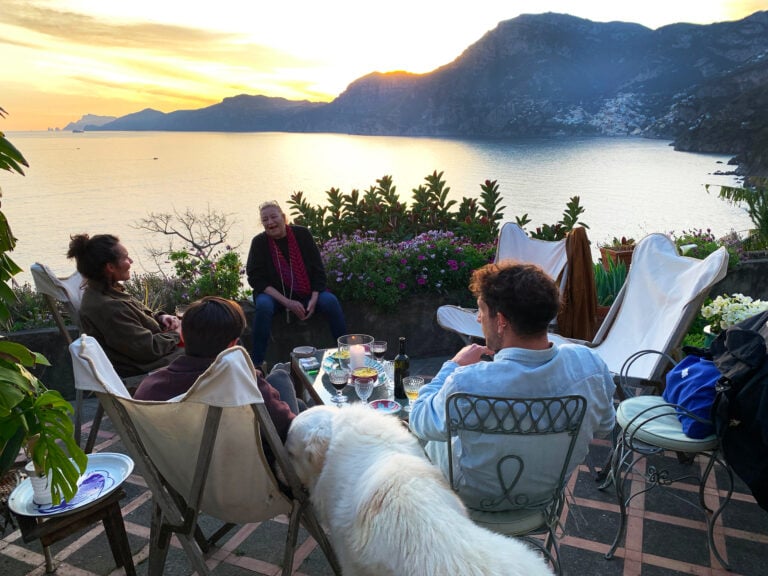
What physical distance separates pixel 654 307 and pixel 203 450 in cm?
341

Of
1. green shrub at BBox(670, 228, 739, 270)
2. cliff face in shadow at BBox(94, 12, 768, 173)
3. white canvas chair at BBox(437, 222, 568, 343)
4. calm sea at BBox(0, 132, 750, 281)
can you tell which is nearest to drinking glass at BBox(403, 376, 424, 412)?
white canvas chair at BBox(437, 222, 568, 343)

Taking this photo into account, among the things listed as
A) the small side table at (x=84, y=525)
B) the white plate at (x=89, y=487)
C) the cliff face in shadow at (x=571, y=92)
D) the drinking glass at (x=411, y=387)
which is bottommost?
the small side table at (x=84, y=525)

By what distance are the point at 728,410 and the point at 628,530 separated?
79cm

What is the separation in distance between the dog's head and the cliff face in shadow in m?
24.1

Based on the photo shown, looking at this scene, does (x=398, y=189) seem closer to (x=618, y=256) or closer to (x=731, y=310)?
(x=618, y=256)

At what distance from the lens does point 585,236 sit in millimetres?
4020

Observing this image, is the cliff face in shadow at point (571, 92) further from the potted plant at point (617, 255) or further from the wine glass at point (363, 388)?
the wine glass at point (363, 388)

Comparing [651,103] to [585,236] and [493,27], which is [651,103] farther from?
[585,236]

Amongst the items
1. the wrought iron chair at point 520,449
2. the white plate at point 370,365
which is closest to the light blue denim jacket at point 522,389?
the wrought iron chair at point 520,449

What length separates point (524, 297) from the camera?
1.69 m

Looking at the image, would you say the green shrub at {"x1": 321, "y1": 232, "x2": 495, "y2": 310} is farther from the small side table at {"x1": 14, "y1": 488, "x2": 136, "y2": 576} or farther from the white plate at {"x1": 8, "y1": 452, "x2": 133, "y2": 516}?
the small side table at {"x1": 14, "y1": 488, "x2": 136, "y2": 576}

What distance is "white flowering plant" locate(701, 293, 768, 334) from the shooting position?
293 centimetres

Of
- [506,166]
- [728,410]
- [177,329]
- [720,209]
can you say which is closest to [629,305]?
[728,410]

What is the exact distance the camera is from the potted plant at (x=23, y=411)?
63.2 inches
